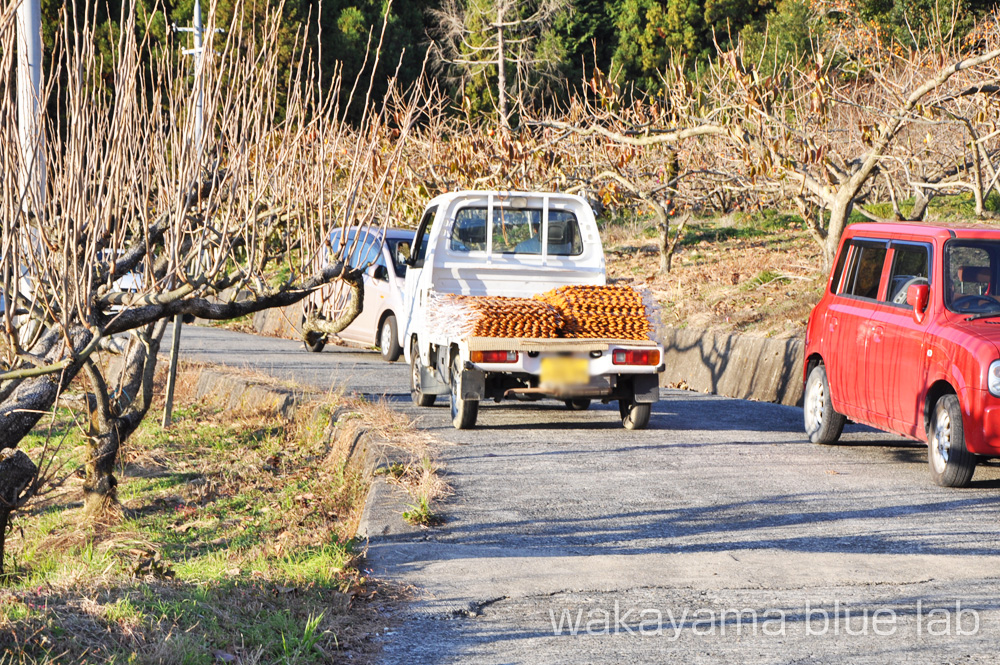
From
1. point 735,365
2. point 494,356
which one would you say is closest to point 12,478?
point 494,356

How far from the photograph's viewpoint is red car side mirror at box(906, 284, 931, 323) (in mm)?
8281

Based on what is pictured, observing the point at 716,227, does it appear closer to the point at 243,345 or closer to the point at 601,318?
the point at 243,345

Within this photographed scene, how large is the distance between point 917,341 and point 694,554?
3.18m

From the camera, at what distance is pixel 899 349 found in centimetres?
856

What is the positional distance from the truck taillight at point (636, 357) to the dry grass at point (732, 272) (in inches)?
202

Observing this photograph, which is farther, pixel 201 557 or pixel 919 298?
pixel 919 298

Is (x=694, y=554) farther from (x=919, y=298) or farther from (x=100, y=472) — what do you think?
(x=100, y=472)

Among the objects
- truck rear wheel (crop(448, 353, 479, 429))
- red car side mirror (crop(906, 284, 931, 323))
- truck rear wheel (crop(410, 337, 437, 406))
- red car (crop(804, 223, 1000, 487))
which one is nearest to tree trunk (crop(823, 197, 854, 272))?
red car (crop(804, 223, 1000, 487))

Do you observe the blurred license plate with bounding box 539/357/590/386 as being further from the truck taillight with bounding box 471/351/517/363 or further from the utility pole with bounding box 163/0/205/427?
the utility pole with bounding box 163/0/205/427

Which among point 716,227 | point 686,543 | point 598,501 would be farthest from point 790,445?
point 716,227

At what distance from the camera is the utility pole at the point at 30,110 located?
540 cm

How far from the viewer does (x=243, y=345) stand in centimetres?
1833

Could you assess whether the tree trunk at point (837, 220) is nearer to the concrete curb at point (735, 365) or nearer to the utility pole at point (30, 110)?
the concrete curb at point (735, 365)

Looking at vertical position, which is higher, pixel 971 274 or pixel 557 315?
pixel 971 274
